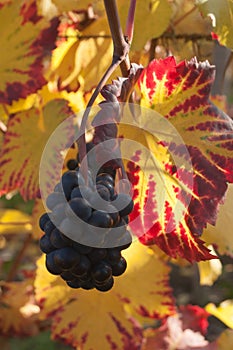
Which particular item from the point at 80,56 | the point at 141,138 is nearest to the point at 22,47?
the point at 80,56

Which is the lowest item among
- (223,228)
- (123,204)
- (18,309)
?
(18,309)

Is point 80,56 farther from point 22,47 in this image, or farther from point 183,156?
point 183,156

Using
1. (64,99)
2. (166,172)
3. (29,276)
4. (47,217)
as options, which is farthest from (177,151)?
(29,276)

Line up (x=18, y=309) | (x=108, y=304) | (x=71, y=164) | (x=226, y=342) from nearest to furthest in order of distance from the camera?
(x=71, y=164), (x=108, y=304), (x=226, y=342), (x=18, y=309)

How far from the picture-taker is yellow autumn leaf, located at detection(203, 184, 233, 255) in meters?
0.68

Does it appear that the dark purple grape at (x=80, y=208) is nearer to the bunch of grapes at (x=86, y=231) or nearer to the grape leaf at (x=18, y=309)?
the bunch of grapes at (x=86, y=231)

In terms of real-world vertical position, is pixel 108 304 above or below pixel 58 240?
below

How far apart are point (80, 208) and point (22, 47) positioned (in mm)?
384

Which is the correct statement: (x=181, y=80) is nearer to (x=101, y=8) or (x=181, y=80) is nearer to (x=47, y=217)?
(x=47, y=217)

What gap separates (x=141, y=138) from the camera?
671 mm

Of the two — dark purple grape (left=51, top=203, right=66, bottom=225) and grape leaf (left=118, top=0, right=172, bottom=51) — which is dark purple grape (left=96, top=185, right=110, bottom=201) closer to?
dark purple grape (left=51, top=203, right=66, bottom=225)

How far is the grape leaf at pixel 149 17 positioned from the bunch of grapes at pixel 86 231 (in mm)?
297

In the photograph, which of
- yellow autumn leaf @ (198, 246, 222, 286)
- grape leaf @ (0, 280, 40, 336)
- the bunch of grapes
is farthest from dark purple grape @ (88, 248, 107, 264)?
grape leaf @ (0, 280, 40, 336)

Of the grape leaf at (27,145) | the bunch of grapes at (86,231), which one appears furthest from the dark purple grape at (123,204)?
the grape leaf at (27,145)
